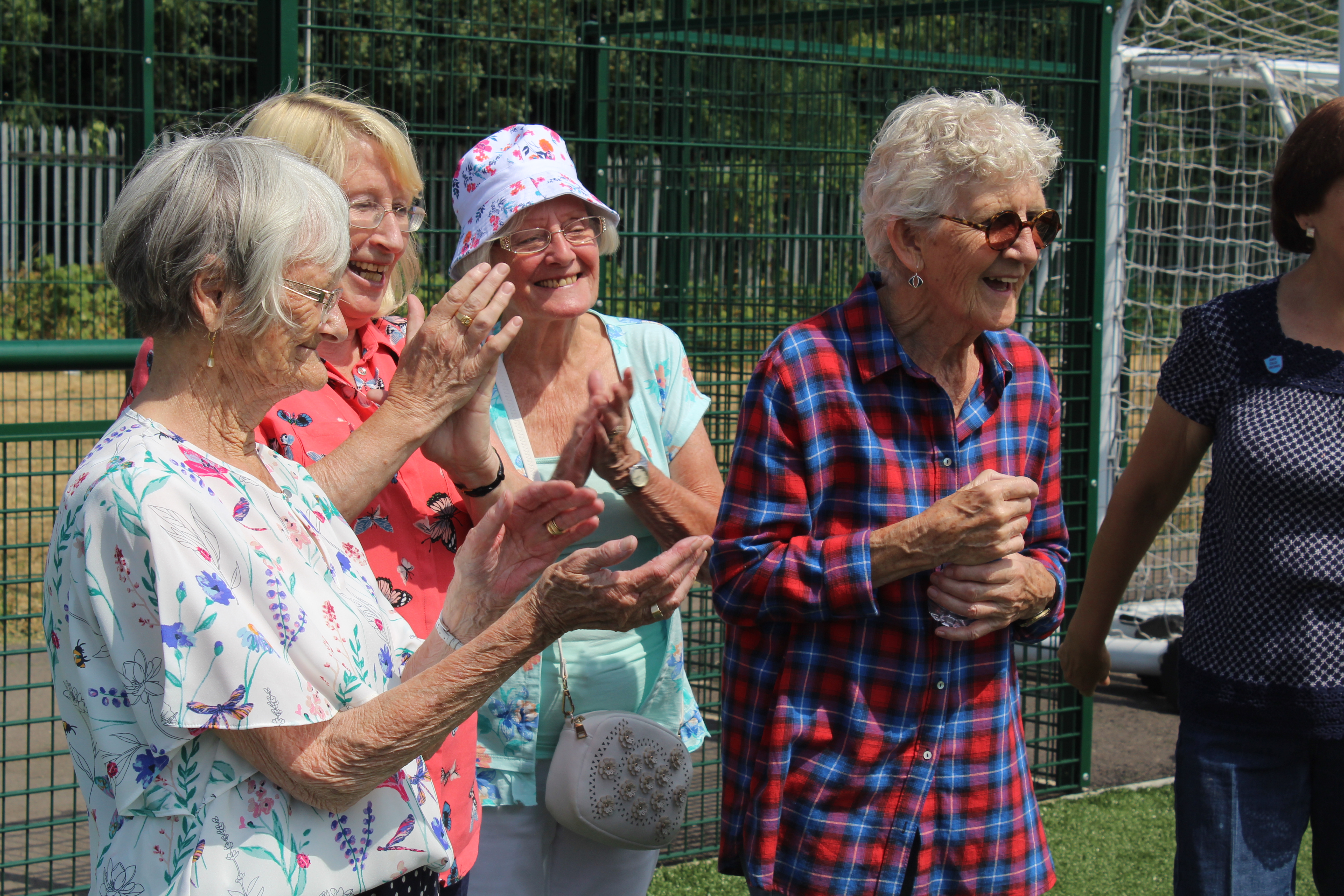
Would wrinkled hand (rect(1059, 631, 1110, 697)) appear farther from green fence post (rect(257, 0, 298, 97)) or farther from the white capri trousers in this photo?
green fence post (rect(257, 0, 298, 97))

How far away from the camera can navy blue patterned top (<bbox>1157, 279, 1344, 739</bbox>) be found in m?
2.28

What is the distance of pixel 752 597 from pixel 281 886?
0.91 meters

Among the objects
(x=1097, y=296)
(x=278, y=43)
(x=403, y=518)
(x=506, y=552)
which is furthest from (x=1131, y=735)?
(x=278, y=43)

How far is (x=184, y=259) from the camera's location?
5.29ft

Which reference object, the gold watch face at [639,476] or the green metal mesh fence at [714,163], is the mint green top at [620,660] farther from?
the green metal mesh fence at [714,163]

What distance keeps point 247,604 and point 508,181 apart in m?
1.19

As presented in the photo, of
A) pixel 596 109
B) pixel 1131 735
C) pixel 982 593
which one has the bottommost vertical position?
pixel 1131 735

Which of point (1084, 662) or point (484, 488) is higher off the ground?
point (484, 488)

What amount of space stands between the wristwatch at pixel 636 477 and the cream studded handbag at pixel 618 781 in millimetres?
433

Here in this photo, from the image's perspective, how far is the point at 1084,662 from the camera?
2727mm

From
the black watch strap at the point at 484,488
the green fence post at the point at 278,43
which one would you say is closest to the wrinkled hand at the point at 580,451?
the black watch strap at the point at 484,488

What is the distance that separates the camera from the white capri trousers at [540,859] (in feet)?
7.84

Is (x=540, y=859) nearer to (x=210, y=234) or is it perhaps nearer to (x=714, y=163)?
(x=210, y=234)

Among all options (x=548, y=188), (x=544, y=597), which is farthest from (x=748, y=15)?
(x=544, y=597)
